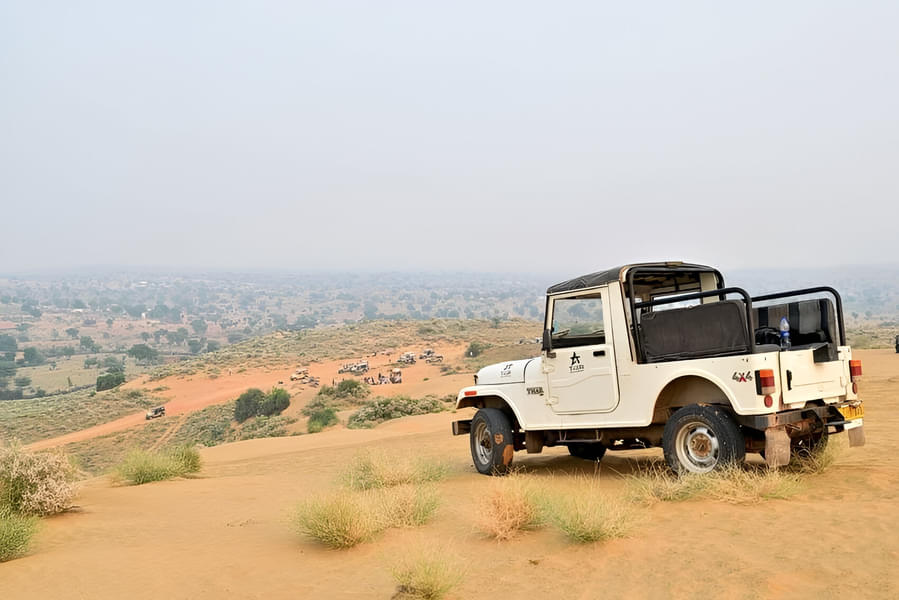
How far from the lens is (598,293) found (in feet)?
31.2

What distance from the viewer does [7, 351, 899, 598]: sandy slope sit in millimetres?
5262

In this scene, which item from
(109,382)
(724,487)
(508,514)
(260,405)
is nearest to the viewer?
(508,514)

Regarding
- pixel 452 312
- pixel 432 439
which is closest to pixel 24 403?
pixel 432 439

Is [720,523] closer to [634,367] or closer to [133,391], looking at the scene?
[634,367]

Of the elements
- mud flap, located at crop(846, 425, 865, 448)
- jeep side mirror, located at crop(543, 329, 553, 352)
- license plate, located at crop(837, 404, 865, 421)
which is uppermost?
jeep side mirror, located at crop(543, 329, 553, 352)

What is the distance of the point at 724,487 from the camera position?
7.22 metres

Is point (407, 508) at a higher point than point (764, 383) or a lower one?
lower

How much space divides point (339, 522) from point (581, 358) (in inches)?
159

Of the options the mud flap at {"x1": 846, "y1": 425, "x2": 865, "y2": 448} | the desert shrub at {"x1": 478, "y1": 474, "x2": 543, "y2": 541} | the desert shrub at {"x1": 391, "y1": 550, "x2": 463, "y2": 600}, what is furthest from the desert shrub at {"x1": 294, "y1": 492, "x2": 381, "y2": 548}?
the mud flap at {"x1": 846, "y1": 425, "x2": 865, "y2": 448}

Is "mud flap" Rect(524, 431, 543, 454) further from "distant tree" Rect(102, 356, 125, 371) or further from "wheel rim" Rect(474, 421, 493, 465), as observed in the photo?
"distant tree" Rect(102, 356, 125, 371)

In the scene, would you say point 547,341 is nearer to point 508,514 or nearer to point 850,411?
point 508,514

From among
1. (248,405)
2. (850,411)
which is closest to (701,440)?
(850,411)

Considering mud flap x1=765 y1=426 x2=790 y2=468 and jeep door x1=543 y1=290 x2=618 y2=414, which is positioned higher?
jeep door x1=543 y1=290 x2=618 y2=414

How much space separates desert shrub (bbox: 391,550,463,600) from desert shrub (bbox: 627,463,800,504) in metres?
2.85
